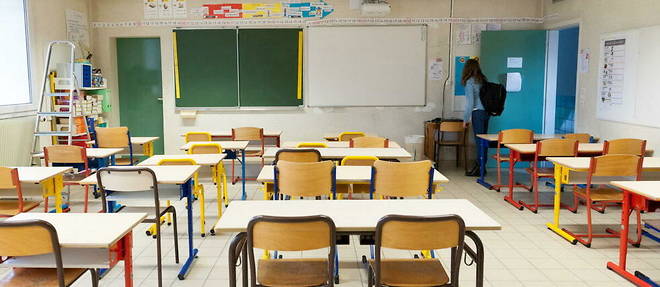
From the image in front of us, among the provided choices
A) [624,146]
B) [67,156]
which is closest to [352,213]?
[67,156]

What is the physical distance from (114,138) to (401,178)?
411 centimetres

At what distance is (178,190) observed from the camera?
4145 millimetres

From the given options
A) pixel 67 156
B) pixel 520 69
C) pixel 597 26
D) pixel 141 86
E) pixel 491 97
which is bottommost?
pixel 67 156

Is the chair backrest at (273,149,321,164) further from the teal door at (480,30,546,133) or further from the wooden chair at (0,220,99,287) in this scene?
the teal door at (480,30,546,133)

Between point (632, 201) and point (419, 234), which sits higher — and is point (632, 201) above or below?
below

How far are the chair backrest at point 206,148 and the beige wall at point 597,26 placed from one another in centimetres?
454

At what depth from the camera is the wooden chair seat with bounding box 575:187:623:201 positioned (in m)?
4.39

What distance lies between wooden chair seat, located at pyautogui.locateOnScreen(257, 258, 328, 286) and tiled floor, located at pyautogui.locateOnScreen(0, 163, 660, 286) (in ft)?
2.93

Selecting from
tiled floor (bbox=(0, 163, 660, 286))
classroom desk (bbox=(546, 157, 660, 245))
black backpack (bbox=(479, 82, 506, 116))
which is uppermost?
black backpack (bbox=(479, 82, 506, 116))

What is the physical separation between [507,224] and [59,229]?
3.97 metres

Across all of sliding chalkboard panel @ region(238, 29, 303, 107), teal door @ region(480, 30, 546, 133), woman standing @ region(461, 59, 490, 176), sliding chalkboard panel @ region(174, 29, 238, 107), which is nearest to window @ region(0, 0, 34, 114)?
sliding chalkboard panel @ region(174, 29, 238, 107)

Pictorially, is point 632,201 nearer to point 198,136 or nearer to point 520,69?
point 520,69

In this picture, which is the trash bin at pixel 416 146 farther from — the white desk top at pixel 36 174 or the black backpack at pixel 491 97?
the white desk top at pixel 36 174

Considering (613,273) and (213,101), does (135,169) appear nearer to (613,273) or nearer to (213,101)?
(613,273)
